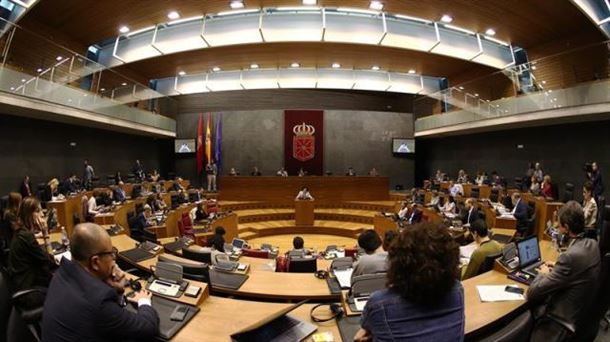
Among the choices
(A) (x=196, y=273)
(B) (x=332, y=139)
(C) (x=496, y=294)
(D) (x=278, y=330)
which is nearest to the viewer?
(D) (x=278, y=330)

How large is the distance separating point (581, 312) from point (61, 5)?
36.8ft

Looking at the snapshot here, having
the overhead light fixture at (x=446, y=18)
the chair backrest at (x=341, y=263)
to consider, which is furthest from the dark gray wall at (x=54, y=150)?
the overhead light fixture at (x=446, y=18)

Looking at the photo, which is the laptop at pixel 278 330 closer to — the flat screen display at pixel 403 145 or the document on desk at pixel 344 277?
the document on desk at pixel 344 277

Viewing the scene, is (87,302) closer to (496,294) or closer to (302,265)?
(496,294)

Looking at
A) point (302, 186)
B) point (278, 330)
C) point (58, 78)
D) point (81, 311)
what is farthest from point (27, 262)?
point (302, 186)

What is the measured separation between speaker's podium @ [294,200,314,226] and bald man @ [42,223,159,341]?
887 centimetres

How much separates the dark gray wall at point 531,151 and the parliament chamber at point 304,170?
62mm

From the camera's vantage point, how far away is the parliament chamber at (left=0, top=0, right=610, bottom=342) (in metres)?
1.79

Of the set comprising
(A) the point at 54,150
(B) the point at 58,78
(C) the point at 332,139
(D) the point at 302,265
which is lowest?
(D) the point at 302,265

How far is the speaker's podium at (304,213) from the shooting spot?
1040 centimetres

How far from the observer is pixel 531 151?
10477 mm

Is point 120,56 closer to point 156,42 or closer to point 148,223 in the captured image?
point 156,42

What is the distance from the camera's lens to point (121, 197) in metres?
8.93

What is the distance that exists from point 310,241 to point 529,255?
669 cm
